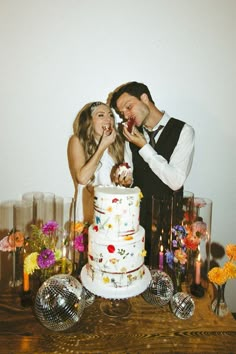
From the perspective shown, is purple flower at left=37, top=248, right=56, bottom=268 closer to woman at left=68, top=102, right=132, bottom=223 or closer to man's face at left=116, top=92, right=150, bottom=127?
woman at left=68, top=102, right=132, bottom=223

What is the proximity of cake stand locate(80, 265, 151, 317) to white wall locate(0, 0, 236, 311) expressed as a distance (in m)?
0.98

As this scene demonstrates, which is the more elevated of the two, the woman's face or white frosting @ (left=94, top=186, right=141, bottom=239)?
the woman's face

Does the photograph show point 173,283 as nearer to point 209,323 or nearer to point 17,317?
point 209,323

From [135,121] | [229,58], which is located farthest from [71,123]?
[229,58]

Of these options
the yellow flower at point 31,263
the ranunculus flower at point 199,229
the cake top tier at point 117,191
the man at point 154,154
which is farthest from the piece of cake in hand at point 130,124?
the yellow flower at point 31,263

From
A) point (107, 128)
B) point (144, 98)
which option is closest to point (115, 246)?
point (107, 128)

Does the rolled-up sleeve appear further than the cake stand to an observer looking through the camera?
Yes

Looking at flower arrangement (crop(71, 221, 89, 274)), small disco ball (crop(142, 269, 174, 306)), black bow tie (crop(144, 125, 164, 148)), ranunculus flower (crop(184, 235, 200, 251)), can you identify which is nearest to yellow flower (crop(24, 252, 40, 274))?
flower arrangement (crop(71, 221, 89, 274))

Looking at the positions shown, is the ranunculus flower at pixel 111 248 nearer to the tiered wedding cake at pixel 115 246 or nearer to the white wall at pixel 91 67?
the tiered wedding cake at pixel 115 246

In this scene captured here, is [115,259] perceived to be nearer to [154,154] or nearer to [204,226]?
[204,226]

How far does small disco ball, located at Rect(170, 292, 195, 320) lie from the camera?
1325 millimetres

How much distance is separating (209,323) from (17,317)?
0.89 meters

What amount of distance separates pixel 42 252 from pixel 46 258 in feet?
0.12

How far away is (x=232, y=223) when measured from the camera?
234 cm
